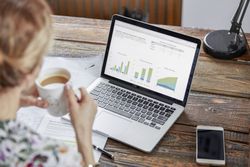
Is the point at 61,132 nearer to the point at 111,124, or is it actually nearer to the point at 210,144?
the point at 111,124

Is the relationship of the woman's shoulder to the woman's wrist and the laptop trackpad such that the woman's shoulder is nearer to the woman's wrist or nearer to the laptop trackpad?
the woman's wrist

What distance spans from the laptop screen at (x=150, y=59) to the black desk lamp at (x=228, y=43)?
26 centimetres

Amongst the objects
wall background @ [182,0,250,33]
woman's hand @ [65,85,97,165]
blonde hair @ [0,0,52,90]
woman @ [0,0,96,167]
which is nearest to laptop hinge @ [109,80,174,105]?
woman's hand @ [65,85,97,165]

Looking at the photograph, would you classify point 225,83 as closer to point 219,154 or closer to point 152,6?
point 219,154

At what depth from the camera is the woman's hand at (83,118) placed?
42.6 inches

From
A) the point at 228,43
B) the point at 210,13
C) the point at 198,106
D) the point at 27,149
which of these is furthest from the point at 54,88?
the point at 210,13

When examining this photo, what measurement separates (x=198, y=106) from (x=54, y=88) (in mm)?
458

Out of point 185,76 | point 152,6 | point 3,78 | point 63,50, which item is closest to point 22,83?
point 3,78

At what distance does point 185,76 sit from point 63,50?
0.49m

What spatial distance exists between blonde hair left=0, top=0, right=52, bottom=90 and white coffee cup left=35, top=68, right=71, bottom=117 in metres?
0.24

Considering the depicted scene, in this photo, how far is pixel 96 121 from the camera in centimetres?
127

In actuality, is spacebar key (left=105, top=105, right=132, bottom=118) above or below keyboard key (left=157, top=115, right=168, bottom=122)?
above

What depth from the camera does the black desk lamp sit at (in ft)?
4.87

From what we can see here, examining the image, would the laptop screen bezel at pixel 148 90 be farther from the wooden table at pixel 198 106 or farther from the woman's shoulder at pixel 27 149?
the woman's shoulder at pixel 27 149
